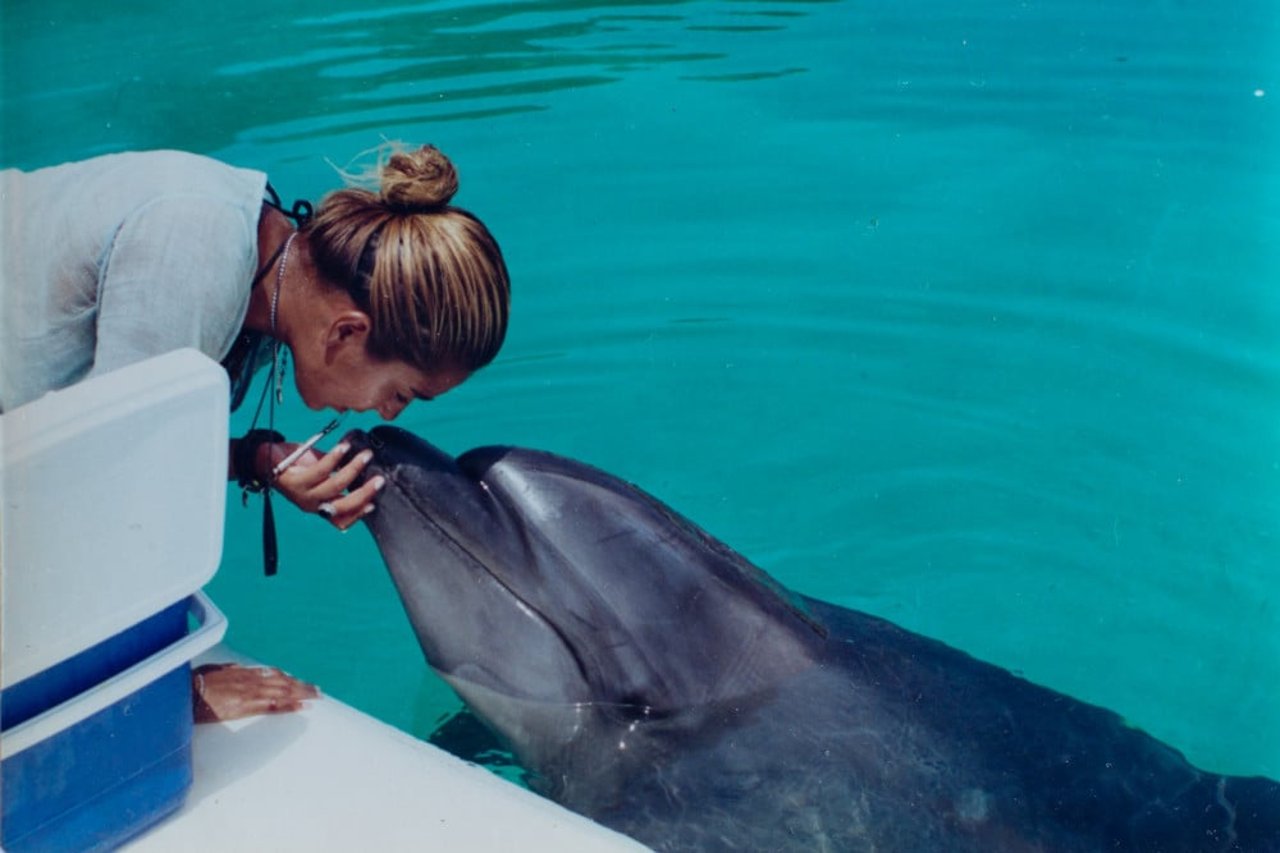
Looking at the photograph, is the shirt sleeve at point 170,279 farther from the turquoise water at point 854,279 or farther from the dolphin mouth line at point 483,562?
the turquoise water at point 854,279

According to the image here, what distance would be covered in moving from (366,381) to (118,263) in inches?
29.7

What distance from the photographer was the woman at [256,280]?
3.82m

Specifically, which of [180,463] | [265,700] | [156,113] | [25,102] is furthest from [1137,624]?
[25,102]

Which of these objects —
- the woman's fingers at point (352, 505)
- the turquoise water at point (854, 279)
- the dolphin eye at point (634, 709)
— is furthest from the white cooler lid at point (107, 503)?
the turquoise water at point (854, 279)

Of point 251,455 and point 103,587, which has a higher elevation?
point 103,587

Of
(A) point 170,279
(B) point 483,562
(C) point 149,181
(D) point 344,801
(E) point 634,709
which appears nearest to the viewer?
(D) point 344,801

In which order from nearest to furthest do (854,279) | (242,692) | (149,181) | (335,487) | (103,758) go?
(103,758) < (242,692) < (149,181) < (335,487) < (854,279)

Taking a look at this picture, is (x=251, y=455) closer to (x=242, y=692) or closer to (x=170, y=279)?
(x=170, y=279)

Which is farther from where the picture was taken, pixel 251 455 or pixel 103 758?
pixel 251 455

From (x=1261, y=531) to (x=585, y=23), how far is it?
7011 mm

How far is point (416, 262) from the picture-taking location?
156 inches

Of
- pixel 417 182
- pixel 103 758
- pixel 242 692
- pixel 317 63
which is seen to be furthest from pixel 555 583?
pixel 317 63

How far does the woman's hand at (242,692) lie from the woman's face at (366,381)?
964 millimetres

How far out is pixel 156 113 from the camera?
10.4 m
